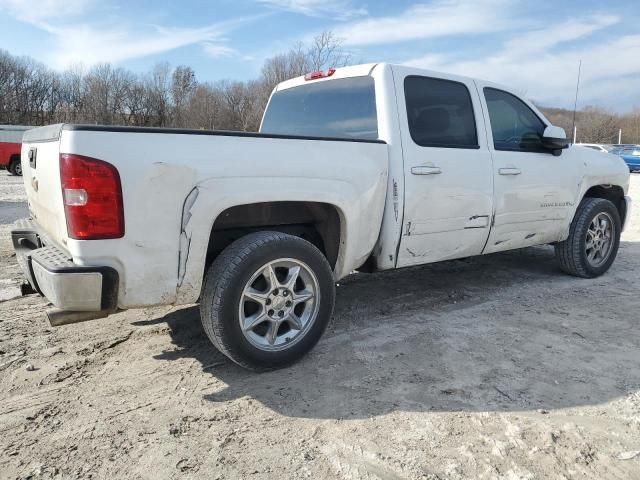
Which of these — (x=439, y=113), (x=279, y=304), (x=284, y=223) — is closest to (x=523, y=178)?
(x=439, y=113)

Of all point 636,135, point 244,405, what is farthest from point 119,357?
point 636,135

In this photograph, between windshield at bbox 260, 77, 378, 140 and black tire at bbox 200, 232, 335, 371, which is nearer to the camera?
black tire at bbox 200, 232, 335, 371

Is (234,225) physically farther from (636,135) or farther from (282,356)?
(636,135)

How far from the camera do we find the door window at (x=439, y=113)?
3.79 metres

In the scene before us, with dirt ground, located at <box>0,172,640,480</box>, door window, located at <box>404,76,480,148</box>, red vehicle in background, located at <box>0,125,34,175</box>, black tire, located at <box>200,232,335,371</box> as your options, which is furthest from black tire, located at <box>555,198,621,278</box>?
red vehicle in background, located at <box>0,125,34,175</box>

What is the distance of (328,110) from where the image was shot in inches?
164

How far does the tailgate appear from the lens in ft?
8.46

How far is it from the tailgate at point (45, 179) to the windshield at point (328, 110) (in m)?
2.03

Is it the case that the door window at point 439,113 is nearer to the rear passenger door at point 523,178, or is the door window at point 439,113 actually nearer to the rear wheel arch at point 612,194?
the rear passenger door at point 523,178

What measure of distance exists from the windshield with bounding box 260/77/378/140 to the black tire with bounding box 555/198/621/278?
2727 millimetres

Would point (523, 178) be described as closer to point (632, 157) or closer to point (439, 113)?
point (439, 113)

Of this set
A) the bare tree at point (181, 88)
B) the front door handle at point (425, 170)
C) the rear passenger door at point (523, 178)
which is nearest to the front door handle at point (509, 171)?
the rear passenger door at point (523, 178)

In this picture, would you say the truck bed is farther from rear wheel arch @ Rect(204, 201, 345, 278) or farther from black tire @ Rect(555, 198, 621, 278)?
black tire @ Rect(555, 198, 621, 278)

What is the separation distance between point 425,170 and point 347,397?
1.73 meters
